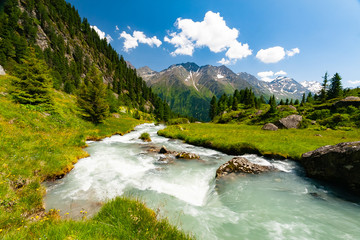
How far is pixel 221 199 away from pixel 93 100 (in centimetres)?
3097

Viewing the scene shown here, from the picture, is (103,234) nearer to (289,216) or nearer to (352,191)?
(289,216)

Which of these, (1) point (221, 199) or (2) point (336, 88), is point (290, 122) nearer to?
(1) point (221, 199)

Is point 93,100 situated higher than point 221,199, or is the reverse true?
point 93,100

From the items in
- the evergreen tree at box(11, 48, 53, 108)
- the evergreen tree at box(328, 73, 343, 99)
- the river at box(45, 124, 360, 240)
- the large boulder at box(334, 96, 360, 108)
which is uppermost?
the evergreen tree at box(328, 73, 343, 99)

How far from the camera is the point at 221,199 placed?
789cm

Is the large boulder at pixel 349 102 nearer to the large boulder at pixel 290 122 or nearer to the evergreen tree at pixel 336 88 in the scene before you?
the large boulder at pixel 290 122

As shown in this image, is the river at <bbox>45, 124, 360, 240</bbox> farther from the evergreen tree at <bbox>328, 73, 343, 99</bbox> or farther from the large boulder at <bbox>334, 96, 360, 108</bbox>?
the evergreen tree at <bbox>328, 73, 343, 99</bbox>

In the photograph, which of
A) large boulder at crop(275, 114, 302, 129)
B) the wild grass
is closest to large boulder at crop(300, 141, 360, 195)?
the wild grass

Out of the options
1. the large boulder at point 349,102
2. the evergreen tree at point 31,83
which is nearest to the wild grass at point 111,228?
the evergreen tree at point 31,83

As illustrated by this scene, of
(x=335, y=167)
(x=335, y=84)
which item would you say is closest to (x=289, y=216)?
(x=335, y=167)

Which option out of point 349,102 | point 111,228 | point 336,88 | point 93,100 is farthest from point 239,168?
point 336,88

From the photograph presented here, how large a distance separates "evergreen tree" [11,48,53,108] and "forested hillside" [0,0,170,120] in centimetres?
117

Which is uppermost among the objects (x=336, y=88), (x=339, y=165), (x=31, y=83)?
(x=336, y=88)

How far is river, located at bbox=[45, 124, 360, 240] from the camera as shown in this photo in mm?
5758
